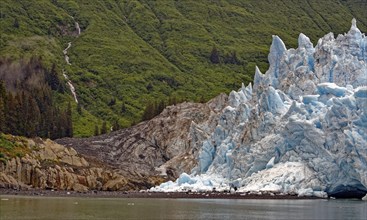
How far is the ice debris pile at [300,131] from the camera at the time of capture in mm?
64750

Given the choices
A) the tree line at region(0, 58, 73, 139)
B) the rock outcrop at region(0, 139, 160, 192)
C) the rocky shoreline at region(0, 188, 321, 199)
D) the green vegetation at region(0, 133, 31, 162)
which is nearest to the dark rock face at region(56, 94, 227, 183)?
the tree line at region(0, 58, 73, 139)

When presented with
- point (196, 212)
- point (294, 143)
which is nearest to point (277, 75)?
point (294, 143)

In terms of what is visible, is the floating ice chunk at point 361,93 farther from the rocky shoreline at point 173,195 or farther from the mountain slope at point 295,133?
the rocky shoreline at point 173,195

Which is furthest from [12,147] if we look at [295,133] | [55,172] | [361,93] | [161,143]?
[361,93]

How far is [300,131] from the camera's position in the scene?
68875mm

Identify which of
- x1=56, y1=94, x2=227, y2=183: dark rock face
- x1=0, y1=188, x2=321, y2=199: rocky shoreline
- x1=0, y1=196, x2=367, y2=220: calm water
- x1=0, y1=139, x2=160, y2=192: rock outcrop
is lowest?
x1=0, y1=196, x2=367, y2=220: calm water

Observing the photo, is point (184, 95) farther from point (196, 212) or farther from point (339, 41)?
point (196, 212)

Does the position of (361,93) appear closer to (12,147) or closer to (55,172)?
(55,172)

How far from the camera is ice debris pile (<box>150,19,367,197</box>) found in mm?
64750

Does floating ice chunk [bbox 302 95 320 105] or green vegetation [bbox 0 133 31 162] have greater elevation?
floating ice chunk [bbox 302 95 320 105]

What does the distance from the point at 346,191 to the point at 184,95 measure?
116 meters

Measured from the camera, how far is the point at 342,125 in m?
65.2

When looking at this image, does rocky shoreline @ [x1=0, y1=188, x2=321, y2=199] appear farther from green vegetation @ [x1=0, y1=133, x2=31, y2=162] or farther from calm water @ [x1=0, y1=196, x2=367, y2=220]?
calm water @ [x1=0, y1=196, x2=367, y2=220]

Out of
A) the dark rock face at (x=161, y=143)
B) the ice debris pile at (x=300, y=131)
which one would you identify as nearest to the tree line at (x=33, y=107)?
the dark rock face at (x=161, y=143)
